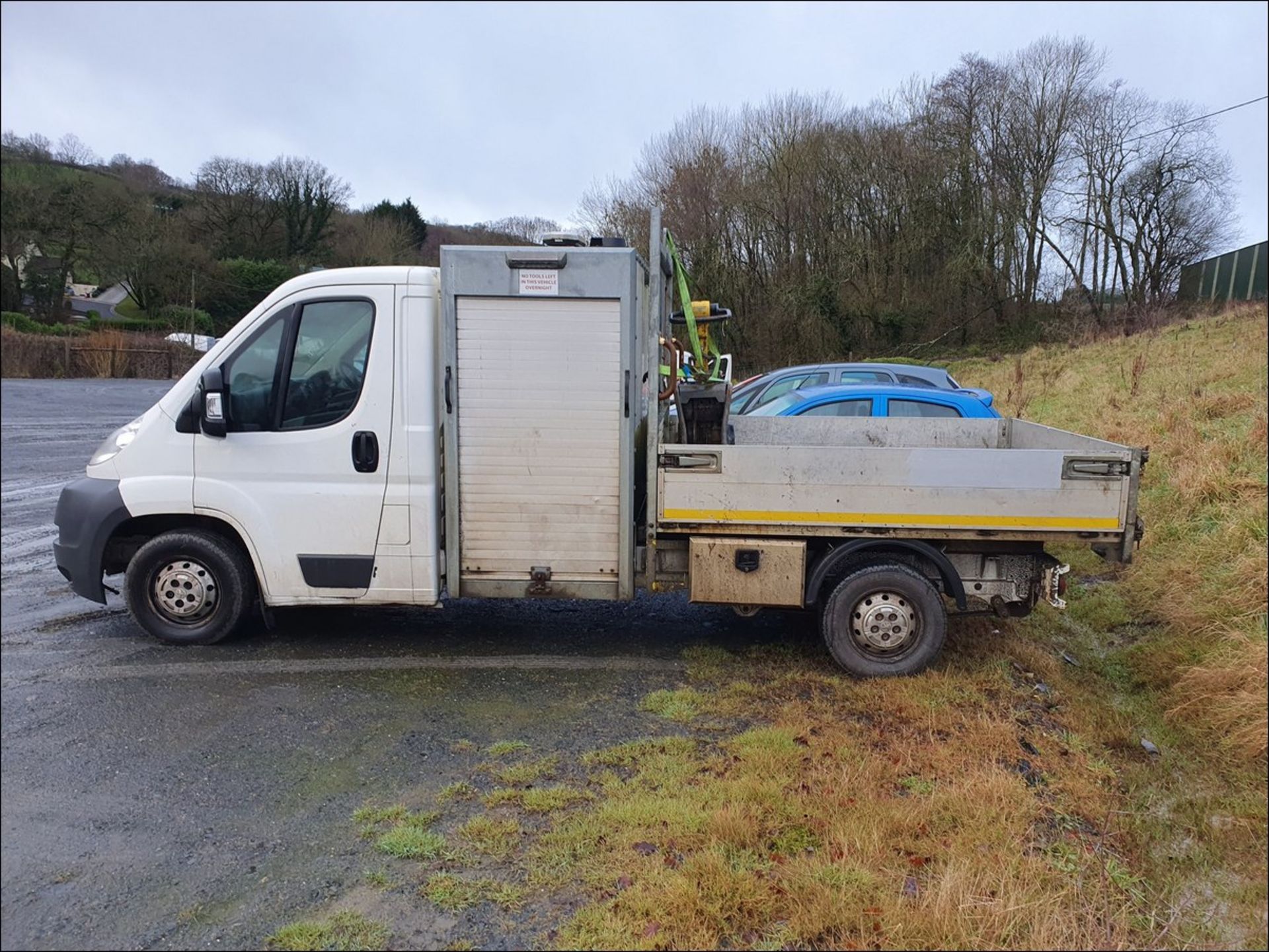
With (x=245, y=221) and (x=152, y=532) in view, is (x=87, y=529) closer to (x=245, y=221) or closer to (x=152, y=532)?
(x=152, y=532)

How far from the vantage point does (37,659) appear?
11.9ft

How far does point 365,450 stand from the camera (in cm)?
515

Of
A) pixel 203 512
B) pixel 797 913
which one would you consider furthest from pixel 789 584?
pixel 203 512

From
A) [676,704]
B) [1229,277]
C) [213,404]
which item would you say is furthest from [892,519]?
[1229,277]

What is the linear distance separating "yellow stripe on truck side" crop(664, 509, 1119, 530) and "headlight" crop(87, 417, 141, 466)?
3302 mm

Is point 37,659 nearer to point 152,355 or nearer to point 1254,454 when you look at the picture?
point 1254,454

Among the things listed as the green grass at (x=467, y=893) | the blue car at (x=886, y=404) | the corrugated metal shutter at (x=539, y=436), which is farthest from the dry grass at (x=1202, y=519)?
the green grass at (x=467, y=893)

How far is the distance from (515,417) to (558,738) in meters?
1.88

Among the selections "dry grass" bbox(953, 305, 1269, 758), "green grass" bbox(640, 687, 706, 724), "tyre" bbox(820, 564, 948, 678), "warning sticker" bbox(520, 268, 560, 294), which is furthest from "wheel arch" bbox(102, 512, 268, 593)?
"dry grass" bbox(953, 305, 1269, 758)

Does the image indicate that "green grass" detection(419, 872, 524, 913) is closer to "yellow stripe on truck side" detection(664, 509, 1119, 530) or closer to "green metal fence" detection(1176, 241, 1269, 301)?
"yellow stripe on truck side" detection(664, 509, 1119, 530)

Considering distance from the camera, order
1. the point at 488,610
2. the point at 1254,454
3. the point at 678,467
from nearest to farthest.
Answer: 1. the point at 678,467
2. the point at 488,610
3. the point at 1254,454

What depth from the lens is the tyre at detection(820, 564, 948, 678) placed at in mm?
5207

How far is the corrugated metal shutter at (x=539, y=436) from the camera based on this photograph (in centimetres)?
511

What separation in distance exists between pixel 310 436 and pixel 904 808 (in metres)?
3.82
